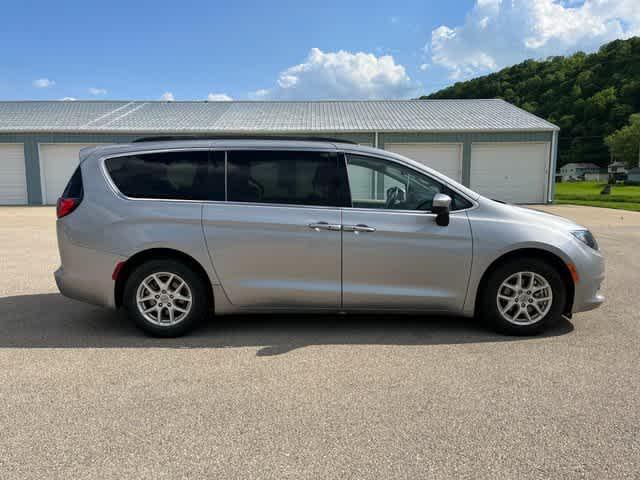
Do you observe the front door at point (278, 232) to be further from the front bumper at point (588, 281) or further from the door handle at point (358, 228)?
the front bumper at point (588, 281)

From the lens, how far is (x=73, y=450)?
260 cm

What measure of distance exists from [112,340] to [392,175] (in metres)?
3.06

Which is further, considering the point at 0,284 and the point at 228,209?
the point at 0,284

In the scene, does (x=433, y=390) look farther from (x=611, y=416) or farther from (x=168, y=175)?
(x=168, y=175)

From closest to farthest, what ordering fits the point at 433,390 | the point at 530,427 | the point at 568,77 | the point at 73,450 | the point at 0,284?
the point at 73,450, the point at 530,427, the point at 433,390, the point at 0,284, the point at 568,77

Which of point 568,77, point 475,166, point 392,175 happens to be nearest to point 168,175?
point 392,175

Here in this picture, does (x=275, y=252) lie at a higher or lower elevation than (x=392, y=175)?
lower

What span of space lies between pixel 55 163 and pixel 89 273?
67.1 feet

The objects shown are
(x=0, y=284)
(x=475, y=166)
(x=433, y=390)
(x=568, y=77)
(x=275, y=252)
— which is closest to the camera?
(x=433, y=390)

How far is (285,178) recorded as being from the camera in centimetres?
449

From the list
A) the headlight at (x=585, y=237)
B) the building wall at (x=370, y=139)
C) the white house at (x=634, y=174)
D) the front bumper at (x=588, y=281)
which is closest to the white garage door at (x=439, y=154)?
the building wall at (x=370, y=139)

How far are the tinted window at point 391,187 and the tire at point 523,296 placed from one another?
76 centimetres

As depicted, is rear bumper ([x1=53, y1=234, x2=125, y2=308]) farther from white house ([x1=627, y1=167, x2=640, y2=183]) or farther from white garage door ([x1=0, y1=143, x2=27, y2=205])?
white house ([x1=627, y1=167, x2=640, y2=183])

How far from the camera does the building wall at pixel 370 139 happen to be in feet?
70.4
